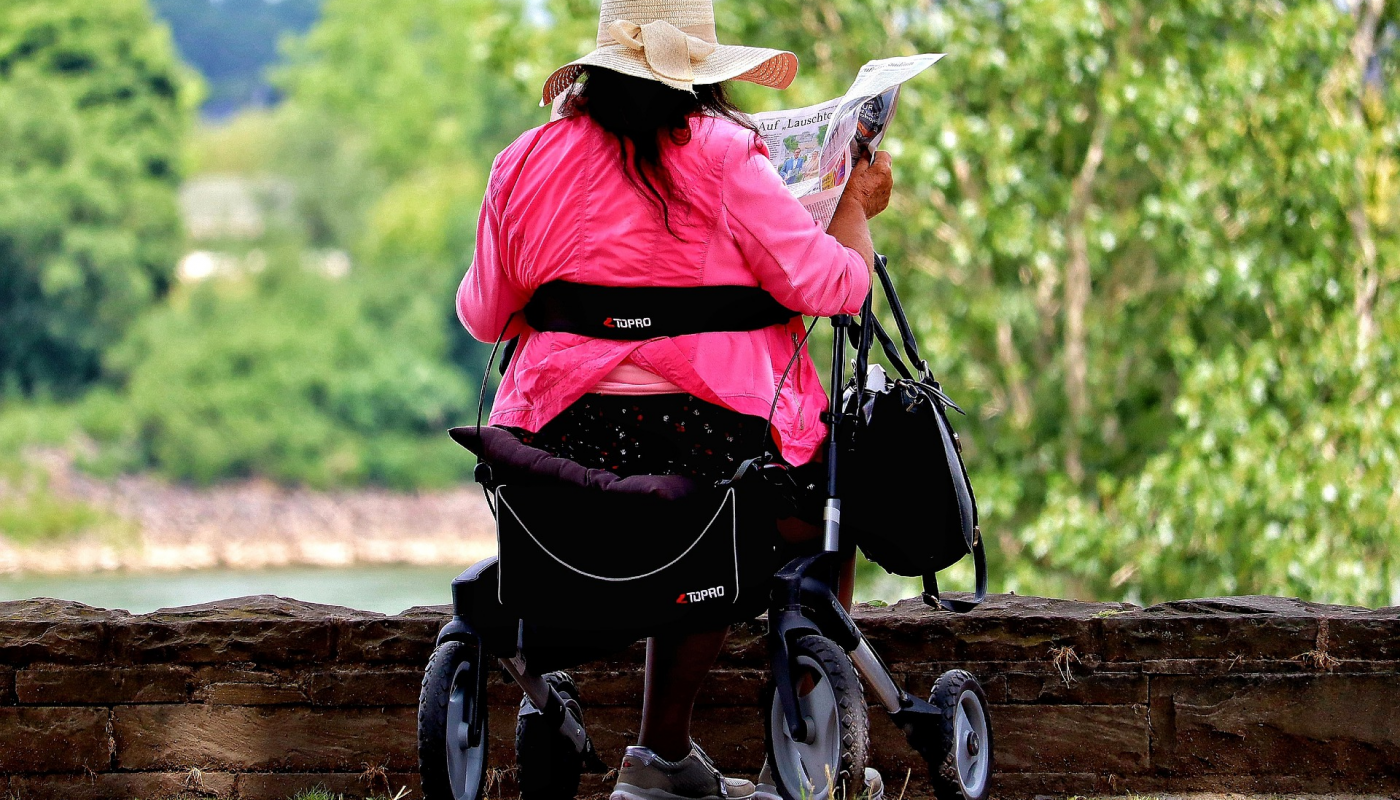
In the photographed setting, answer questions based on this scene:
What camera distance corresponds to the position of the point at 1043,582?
338 inches

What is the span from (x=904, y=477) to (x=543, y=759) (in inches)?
28.5

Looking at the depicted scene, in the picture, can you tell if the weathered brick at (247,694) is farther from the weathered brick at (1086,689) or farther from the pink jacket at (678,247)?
the weathered brick at (1086,689)

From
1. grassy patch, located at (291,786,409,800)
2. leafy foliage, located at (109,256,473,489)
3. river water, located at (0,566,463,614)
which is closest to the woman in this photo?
grassy patch, located at (291,786,409,800)

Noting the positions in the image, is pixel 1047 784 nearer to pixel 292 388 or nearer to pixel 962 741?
pixel 962 741

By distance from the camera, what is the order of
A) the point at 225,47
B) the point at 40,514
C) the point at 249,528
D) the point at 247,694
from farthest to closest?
1. the point at 225,47
2. the point at 249,528
3. the point at 40,514
4. the point at 247,694

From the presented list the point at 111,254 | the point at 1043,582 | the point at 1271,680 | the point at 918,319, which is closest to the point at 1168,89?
the point at 918,319

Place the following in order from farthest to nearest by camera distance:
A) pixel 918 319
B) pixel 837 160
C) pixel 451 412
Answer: pixel 451 412
pixel 918 319
pixel 837 160

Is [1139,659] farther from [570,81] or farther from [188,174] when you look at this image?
[188,174]

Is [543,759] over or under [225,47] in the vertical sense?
under

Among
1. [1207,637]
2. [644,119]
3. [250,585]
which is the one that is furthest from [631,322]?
[250,585]

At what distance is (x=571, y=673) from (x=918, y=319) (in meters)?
5.81

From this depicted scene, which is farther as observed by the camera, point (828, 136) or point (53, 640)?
point (53, 640)

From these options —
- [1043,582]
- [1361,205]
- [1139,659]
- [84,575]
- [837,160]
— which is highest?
[1361,205]

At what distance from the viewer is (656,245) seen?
2.27 m
